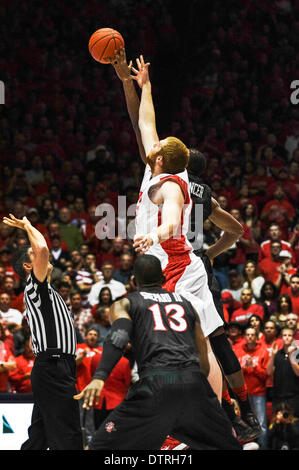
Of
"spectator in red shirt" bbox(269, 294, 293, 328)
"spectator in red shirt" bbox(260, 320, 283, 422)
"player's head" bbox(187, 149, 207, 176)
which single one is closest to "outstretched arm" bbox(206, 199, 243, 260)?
"player's head" bbox(187, 149, 207, 176)

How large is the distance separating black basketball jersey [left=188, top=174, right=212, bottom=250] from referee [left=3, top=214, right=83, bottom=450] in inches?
43.1

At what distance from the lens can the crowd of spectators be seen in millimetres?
11445

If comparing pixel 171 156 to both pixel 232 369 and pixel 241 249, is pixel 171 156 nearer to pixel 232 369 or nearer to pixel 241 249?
pixel 232 369

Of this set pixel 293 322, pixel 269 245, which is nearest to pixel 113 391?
pixel 293 322

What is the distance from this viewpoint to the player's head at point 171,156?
560cm

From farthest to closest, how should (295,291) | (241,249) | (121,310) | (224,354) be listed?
(241,249) < (295,291) < (224,354) < (121,310)

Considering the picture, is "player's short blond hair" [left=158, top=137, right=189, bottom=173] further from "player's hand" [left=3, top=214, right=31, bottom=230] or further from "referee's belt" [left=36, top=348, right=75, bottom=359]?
"referee's belt" [left=36, top=348, right=75, bottom=359]

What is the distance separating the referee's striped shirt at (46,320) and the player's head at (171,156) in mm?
1382

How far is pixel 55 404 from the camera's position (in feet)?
20.0

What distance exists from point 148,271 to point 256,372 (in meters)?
5.65

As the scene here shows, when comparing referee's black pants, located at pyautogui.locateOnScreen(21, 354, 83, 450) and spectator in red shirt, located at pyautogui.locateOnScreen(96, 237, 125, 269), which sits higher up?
spectator in red shirt, located at pyautogui.locateOnScreen(96, 237, 125, 269)
